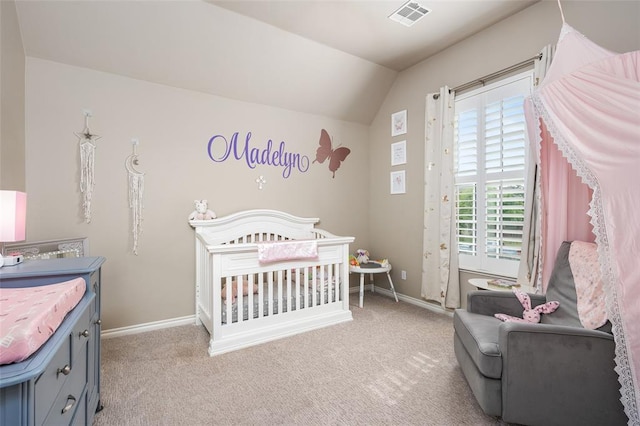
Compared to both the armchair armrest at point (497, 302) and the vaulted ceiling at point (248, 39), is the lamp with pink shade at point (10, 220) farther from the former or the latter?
the armchair armrest at point (497, 302)

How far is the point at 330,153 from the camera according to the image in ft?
12.4

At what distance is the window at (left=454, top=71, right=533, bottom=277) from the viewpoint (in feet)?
8.34

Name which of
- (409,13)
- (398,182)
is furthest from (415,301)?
(409,13)

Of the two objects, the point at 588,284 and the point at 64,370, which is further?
the point at 588,284

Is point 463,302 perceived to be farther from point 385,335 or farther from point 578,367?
point 578,367

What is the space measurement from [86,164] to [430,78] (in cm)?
340

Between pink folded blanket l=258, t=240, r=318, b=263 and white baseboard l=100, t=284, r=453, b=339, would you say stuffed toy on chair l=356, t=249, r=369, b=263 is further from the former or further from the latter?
pink folded blanket l=258, t=240, r=318, b=263

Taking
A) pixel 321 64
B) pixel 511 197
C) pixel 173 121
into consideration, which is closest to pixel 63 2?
pixel 173 121

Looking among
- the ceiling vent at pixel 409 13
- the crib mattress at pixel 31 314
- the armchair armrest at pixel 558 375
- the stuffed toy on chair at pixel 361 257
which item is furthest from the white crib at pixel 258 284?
the ceiling vent at pixel 409 13

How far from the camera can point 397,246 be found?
3.63 m

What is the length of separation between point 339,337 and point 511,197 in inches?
75.6

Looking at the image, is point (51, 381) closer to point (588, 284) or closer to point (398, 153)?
point (588, 284)

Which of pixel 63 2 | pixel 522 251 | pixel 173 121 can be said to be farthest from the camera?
pixel 173 121

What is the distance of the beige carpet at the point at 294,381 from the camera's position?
1.58 meters
